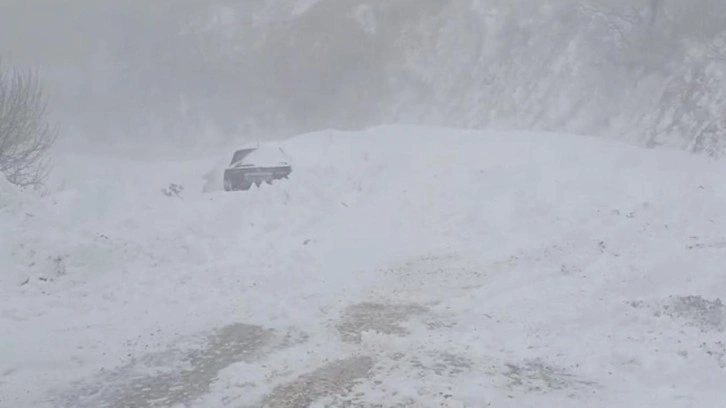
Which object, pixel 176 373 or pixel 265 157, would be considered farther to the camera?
pixel 265 157

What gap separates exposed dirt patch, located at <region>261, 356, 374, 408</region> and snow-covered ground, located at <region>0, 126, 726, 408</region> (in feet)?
0.08

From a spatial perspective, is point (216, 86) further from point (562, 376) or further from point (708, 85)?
point (562, 376)

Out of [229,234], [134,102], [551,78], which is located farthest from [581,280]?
[134,102]

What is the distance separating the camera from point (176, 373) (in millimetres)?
6914

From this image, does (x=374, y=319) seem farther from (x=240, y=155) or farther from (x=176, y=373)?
(x=240, y=155)

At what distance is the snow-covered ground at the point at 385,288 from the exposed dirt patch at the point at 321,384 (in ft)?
0.08

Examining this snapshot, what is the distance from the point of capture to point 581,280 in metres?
9.62

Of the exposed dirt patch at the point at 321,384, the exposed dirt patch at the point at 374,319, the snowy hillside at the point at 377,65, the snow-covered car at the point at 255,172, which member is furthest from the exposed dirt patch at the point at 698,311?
the snow-covered car at the point at 255,172

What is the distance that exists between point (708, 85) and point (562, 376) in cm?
1648

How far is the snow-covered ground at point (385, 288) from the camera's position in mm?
6449

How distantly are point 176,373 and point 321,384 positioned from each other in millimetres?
1458

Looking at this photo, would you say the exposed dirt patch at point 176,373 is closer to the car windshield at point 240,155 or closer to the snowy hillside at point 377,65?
the car windshield at point 240,155

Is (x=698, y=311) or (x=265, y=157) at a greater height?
(x=265, y=157)

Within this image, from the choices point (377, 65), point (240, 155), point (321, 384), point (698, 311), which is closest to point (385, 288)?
point (321, 384)
